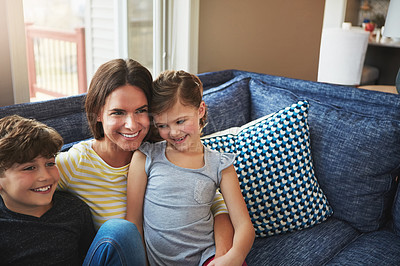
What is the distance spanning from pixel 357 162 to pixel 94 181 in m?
0.99

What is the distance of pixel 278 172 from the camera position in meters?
1.51

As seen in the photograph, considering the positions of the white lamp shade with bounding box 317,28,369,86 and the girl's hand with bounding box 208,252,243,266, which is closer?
the girl's hand with bounding box 208,252,243,266

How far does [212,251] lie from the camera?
3.96 ft

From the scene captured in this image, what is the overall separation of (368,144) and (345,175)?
149 mm

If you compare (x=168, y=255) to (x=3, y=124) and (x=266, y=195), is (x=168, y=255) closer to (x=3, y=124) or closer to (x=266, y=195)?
(x=266, y=195)

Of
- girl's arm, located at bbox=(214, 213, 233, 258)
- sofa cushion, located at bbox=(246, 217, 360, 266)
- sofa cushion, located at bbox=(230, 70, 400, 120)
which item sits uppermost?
sofa cushion, located at bbox=(230, 70, 400, 120)

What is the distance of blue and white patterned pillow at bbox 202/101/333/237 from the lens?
1.50 metres

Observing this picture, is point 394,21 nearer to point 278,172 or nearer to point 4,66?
point 278,172

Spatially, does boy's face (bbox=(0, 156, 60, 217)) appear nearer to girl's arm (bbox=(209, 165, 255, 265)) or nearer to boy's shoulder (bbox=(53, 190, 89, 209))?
boy's shoulder (bbox=(53, 190, 89, 209))

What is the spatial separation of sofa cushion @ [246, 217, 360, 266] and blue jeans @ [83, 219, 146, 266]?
1.55 ft

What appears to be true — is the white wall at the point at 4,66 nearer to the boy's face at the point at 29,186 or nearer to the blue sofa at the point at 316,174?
the blue sofa at the point at 316,174

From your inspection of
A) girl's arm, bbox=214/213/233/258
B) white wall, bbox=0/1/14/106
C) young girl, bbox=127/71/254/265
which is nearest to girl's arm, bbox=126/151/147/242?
young girl, bbox=127/71/254/265

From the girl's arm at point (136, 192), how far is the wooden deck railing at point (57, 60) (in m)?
3.35

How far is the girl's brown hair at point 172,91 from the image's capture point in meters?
1.21
